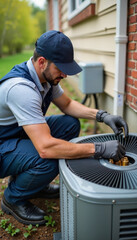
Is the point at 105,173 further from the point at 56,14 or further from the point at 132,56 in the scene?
Result: the point at 56,14

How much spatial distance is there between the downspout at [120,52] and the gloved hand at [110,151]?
1.10 metres

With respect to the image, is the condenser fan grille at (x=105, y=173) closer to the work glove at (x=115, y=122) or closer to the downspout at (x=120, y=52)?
the work glove at (x=115, y=122)

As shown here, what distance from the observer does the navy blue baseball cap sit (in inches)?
63.5

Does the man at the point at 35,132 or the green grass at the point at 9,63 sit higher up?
the green grass at the point at 9,63

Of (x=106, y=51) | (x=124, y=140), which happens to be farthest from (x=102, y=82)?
(x=124, y=140)

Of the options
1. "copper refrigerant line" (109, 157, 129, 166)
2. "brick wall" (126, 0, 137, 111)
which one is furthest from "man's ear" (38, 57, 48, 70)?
"brick wall" (126, 0, 137, 111)

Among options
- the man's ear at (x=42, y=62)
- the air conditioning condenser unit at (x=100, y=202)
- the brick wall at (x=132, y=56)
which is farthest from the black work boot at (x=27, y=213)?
the brick wall at (x=132, y=56)

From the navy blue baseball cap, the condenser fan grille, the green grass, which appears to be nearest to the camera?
the condenser fan grille

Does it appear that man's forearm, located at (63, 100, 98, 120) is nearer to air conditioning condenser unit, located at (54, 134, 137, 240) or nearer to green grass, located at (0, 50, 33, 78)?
green grass, located at (0, 50, 33, 78)

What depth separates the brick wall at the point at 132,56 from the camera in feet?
7.02

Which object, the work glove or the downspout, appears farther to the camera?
the downspout

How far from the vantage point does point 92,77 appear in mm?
3271

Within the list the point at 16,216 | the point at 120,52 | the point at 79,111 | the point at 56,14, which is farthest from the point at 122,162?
the point at 56,14

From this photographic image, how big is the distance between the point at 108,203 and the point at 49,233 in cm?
89
